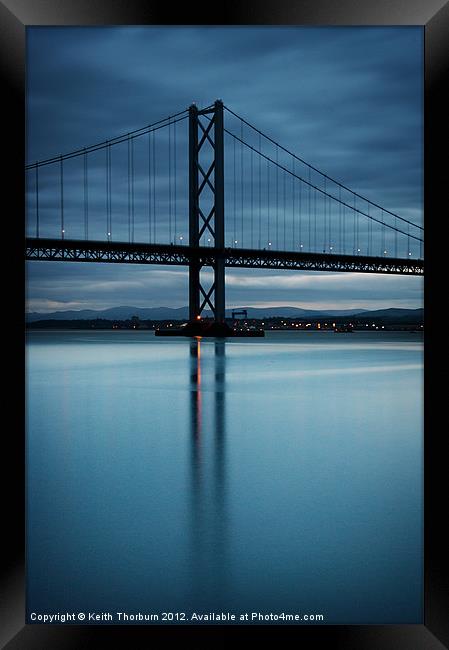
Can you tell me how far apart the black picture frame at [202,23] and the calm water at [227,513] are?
0.35 ft

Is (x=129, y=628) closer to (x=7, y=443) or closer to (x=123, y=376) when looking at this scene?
(x=7, y=443)

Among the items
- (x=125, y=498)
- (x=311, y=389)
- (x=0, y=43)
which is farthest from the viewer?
(x=311, y=389)

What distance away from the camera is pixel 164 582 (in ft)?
6.16

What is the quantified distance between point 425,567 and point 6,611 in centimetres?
107

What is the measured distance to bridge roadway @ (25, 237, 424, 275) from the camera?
75.8ft

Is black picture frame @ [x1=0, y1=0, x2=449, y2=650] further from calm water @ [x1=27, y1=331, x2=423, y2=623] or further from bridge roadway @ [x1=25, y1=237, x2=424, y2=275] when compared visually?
bridge roadway @ [x1=25, y1=237, x2=424, y2=275]

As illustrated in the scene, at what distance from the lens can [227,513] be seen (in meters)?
2.57

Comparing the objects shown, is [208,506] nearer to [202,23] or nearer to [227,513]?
[227,513]

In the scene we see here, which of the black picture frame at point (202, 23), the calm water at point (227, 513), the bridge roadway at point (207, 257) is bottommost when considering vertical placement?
the calm water at point (227, 513)

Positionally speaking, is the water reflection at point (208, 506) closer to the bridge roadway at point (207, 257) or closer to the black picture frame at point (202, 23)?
the black picture frame at point (202, 23)

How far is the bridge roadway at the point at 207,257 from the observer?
75.8 feet

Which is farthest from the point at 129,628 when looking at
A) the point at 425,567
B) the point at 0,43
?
the point at 0,43

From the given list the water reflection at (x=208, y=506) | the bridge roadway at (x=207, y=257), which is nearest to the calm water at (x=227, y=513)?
the water reflection at (x=208, y=506)

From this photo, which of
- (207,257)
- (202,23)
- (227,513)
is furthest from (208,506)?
(207,257)
